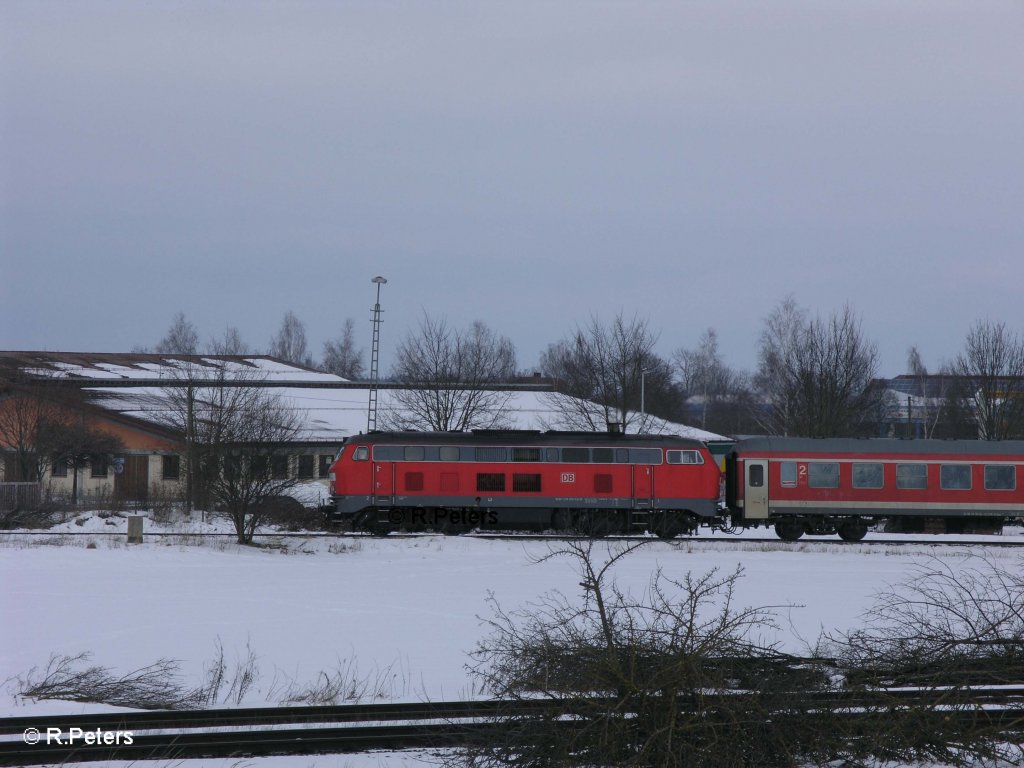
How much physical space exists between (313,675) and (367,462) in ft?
57.0

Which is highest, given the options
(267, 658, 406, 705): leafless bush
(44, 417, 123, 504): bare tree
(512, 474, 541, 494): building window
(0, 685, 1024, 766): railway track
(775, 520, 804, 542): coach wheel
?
(44, 417, 123, 504): bare tree

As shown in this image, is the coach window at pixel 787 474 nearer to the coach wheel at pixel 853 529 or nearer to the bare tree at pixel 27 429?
the coach wheel at pixel 853 529

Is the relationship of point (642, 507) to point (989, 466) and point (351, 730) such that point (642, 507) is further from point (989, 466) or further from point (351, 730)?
point (351, 730)

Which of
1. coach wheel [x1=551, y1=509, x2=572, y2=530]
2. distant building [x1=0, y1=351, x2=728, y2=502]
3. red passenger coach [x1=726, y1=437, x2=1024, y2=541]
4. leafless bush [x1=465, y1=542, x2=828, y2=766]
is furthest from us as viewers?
distant building [x1=0, y1=351, x2=728, y2=502]

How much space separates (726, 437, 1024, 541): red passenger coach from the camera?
3067 centimetres

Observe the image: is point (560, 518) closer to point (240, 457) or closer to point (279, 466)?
point (279, 466)

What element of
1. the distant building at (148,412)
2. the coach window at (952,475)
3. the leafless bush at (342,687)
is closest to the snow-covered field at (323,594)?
the leafless bush at (342,687)

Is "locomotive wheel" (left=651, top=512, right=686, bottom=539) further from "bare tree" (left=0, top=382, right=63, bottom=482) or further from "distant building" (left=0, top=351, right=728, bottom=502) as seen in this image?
"bare tree" (left=0, top=382, right=63, bottom=482)

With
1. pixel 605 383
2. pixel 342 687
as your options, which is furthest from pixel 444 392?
pixel 342 687

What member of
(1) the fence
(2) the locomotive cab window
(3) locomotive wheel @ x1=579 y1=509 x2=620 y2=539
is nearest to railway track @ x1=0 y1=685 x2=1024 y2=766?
(2) the locomotive cab window

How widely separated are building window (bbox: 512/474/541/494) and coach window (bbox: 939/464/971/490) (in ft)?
42.9

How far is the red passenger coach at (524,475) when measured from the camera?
3025 cm

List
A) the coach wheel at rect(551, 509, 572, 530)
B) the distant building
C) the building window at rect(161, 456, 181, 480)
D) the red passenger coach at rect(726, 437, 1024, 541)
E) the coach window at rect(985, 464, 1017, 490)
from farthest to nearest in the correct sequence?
1. the building window at rect(161, 456, 181, 480)
2. the distant building
3. the coach window at rect(985, 464, 1017, 490)
4. the red passenger coach at rect(726, 437, 1024, 541)
5. the coach wheel at rect(551, 509, 572, 530)

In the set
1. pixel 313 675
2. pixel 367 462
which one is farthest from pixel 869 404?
pixel 313 675
